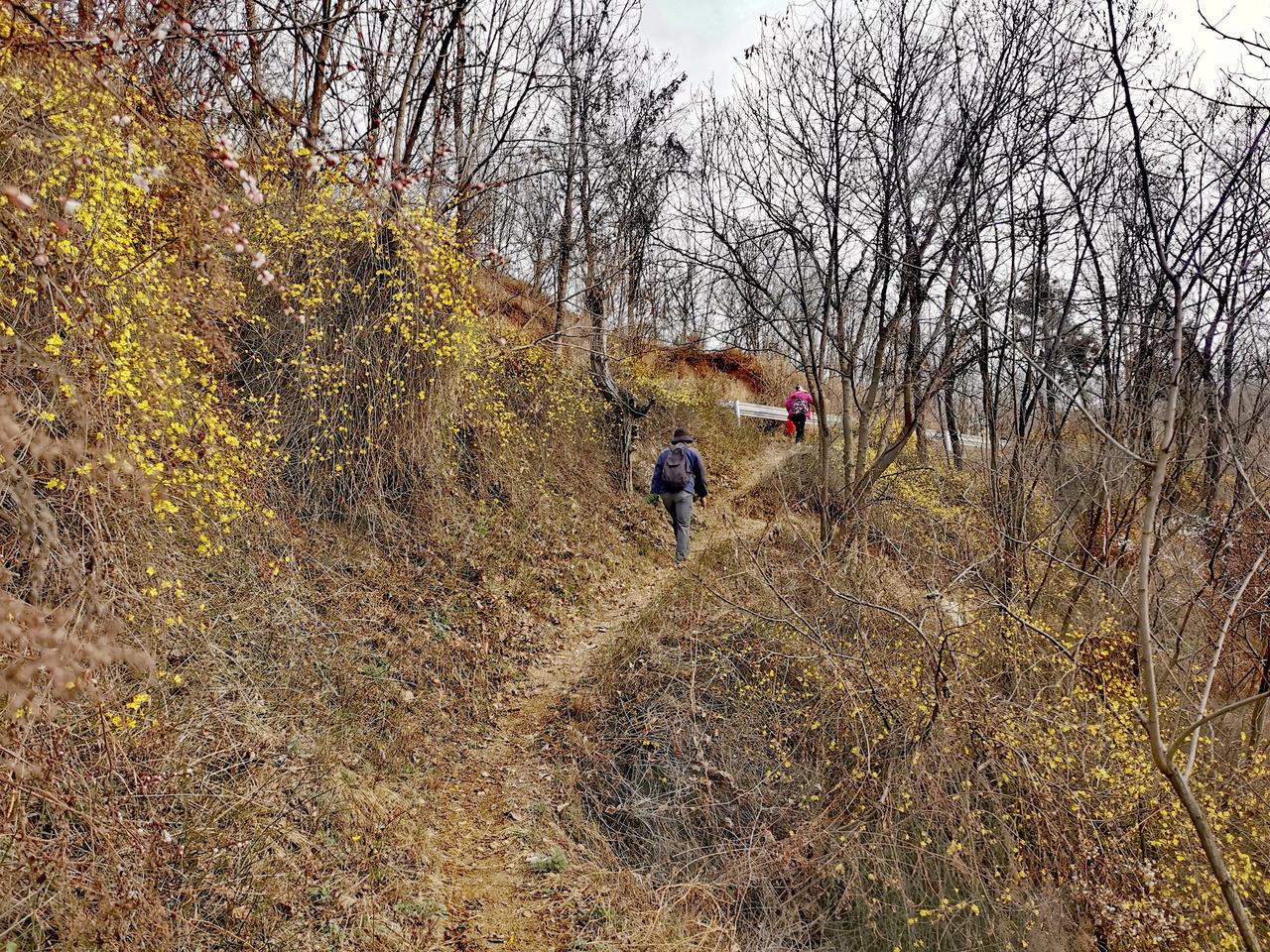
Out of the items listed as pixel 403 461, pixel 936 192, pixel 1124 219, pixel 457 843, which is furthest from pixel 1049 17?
pixel 457 843

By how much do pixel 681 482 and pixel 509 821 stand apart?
511 cm

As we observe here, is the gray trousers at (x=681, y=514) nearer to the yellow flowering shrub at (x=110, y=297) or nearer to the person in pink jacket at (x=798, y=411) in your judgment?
the yellow flowering shrub at (x=110, y=297)

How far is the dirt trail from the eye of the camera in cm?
368

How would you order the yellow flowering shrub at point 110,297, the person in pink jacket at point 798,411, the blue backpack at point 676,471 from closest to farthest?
the yellow flowering shrub at point 110,297
the blue backpack at point 676,471
the person in pink jacket at point 798,411

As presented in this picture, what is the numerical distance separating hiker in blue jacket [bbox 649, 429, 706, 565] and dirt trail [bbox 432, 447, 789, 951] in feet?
7.55

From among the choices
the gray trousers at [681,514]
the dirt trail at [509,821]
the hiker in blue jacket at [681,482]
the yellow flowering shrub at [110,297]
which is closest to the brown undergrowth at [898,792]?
the dirt trail at [509,821]

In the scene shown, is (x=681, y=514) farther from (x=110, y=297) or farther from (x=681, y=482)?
(x=110, y=297)

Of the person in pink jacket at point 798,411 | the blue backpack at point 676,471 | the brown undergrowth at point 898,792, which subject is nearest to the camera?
the brown undergrowth at point 898,792

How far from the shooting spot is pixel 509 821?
4.50 metres

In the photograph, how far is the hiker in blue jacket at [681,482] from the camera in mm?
8891

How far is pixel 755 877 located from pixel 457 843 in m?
1.87

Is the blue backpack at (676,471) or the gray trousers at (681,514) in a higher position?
the blue backpack at (676,471)

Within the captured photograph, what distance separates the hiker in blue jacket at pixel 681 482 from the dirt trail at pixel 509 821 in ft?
7.55

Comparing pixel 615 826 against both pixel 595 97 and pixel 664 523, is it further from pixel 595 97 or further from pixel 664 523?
pixel 595 97
